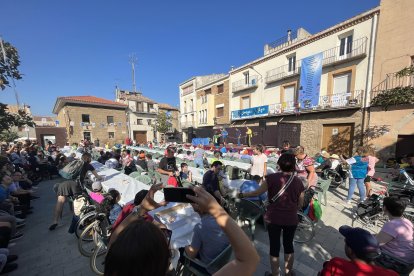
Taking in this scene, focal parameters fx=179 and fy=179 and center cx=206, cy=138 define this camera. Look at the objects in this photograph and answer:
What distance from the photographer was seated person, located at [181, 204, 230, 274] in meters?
1.94

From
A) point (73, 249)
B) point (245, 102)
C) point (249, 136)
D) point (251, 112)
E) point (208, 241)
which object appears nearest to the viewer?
point (208, 241)

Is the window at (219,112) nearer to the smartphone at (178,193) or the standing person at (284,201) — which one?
the standing person at (284,201)

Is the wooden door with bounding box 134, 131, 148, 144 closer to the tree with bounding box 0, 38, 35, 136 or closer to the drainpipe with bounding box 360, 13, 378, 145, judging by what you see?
the tree with bounding box 0, 38, 35, 136

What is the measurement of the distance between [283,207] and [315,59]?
47.7ft

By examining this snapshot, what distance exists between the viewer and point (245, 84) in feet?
63.6

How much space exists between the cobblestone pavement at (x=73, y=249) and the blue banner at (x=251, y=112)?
502 inches

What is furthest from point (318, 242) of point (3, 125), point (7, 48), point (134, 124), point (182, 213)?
point (134, 124)

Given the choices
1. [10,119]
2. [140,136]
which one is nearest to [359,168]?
[10,119]

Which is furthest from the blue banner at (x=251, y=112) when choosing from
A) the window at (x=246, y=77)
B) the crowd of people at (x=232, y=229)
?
the crowd of people at (x=232, y=229)

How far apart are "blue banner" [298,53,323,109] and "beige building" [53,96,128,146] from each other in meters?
24.2

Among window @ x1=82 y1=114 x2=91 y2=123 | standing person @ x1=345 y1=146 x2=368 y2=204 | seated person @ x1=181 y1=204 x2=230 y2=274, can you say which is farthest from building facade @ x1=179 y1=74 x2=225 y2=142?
seated person @ x1=181 y1=204 x2=230 y2=274

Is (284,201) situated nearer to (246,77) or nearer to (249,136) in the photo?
(249,136)

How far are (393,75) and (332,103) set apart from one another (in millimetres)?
3147

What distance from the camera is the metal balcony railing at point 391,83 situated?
9297 mm
